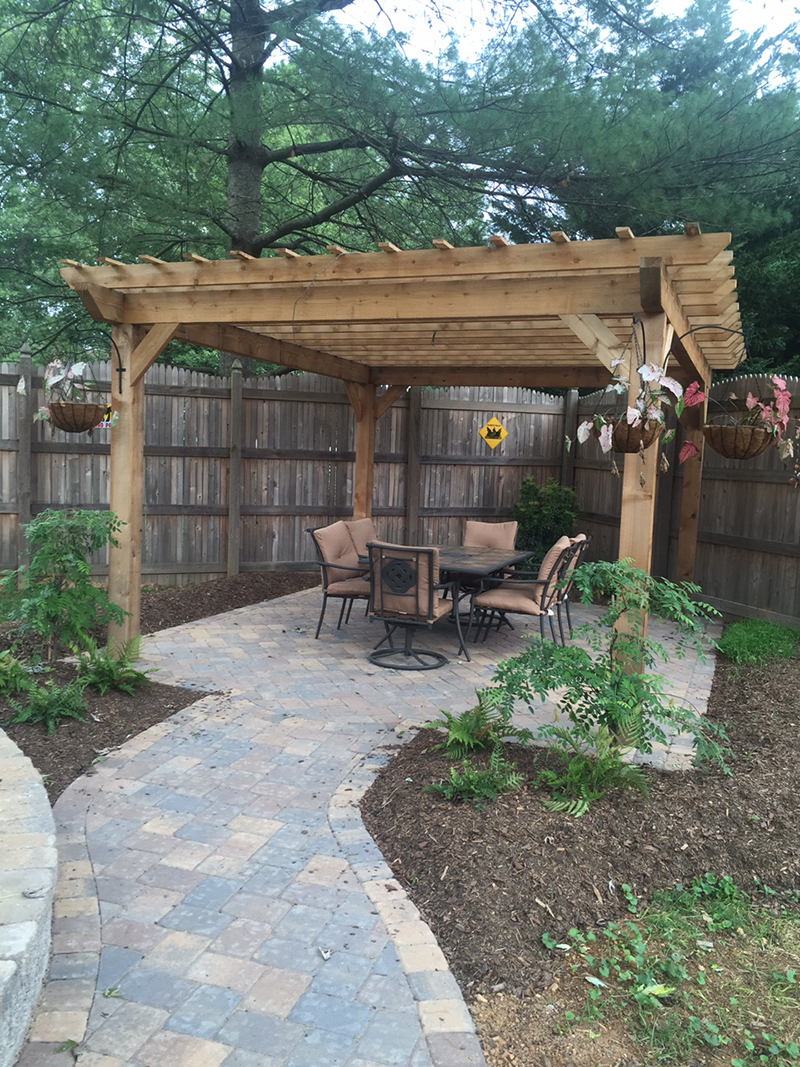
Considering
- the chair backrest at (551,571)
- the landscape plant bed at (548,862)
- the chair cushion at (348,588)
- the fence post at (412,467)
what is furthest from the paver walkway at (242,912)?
the fence post at (412,467)

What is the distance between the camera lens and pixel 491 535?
7.95m

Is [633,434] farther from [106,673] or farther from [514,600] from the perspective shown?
[106,673]

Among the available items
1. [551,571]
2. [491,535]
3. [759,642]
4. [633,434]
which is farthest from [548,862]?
[491,535]

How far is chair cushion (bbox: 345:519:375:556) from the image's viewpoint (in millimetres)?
7422

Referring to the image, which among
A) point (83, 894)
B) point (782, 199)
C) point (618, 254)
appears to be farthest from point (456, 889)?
point (782, 199)

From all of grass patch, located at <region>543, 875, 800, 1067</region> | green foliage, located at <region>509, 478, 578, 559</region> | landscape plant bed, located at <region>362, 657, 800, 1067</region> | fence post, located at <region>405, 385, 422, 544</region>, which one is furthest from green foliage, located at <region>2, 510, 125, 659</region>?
green foliage, located at <region>509, 478, 578, 559</region>

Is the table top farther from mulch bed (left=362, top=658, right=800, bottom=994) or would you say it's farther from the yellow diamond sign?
the yellow diamond sign

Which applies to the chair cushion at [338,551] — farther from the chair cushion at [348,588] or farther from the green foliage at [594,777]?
the green foliage at [594,777]

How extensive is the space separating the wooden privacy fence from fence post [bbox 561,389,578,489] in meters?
0.02

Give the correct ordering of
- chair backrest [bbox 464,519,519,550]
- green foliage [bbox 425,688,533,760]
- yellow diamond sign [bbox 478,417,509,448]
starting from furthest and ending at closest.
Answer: yellow diamond sign [bbox 478,417,509,448] → chair backrest [bbox 464,519,519,550] → green foliage [bbox 425,688,533,760]

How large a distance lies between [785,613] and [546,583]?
2.54m

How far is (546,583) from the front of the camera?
19.9 ft

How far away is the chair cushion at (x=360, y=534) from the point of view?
24.3 ft

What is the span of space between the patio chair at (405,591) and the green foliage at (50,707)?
2.24 metres
